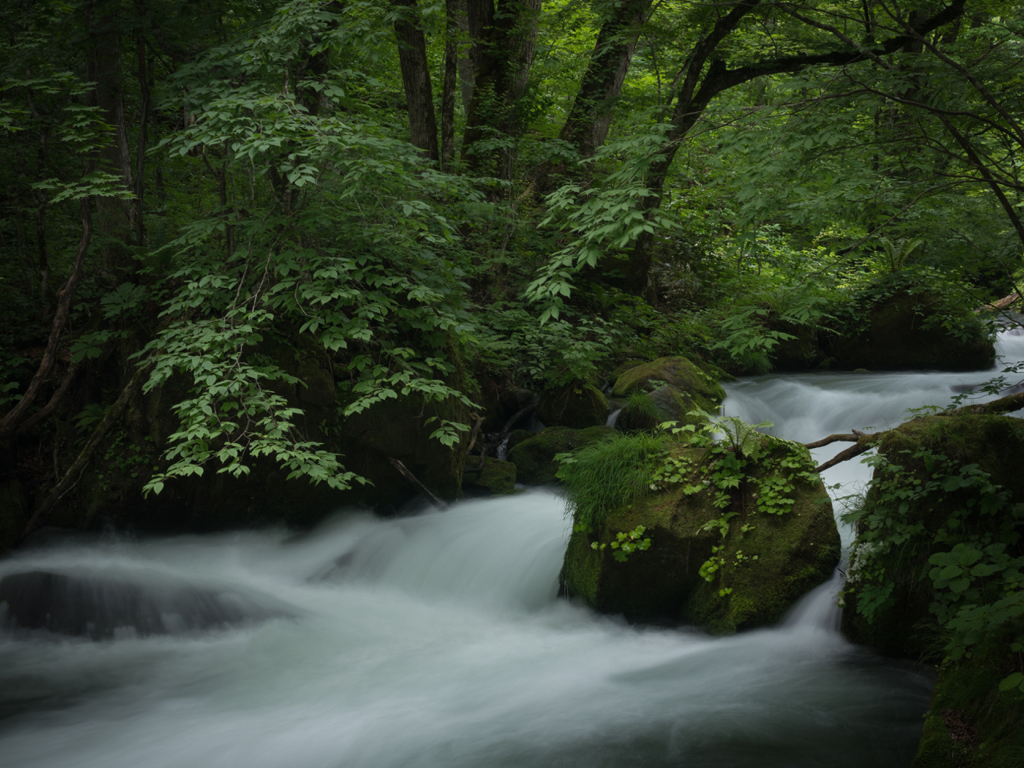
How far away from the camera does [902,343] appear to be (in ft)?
38.9

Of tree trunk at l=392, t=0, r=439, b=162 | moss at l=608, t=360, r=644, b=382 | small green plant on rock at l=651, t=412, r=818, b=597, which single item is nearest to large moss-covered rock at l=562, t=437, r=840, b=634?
small green plant on rock at l=651, t=412, r=818, b=597

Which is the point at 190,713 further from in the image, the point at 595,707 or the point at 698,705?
the point at 698,705

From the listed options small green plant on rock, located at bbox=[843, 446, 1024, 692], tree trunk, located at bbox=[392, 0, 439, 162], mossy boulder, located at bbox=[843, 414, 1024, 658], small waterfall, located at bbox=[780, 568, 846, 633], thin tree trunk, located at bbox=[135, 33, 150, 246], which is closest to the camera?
small green plant on rock, located at bbox=[843, 446, 1024, 692]

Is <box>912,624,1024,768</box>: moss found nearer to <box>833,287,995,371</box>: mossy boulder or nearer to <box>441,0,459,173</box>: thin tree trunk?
<box>441,0,459,173</box>: thin tree trunk

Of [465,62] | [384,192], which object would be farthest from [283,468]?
[465,62]

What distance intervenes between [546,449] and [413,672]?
3.85m

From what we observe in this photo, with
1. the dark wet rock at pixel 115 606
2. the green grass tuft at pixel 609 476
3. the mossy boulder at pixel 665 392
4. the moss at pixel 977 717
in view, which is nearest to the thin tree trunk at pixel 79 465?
the dark wet rock at pixel 115 606

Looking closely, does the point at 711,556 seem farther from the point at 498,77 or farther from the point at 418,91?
the point at 498,77

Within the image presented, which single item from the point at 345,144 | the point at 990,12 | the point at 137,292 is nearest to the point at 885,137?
the point at 990,12

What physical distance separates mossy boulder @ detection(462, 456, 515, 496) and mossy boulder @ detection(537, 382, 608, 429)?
41.8 inches

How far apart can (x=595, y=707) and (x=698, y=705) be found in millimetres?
650

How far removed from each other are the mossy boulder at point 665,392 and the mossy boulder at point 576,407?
382 millimetres

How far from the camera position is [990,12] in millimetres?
5840

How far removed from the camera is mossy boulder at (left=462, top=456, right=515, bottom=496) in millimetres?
8109
